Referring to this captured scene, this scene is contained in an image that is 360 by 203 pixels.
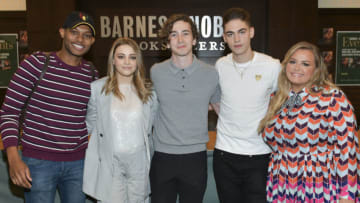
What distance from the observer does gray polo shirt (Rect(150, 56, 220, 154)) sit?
6.75 ft

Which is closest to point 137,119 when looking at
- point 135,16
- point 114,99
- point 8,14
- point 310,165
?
point 114,99

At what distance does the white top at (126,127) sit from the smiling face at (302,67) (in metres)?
0.97

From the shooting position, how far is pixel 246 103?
2.09 meters

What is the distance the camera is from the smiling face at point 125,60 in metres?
2.08

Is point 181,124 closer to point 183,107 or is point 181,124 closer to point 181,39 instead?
point 183,107

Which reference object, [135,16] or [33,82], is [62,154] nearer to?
[33,82]

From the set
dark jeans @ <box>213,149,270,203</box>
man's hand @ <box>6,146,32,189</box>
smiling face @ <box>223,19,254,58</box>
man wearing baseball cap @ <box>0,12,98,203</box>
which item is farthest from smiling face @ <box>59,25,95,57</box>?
dark jeans @ <box>213,149,270,203</box>

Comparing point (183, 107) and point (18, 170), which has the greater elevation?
point (183, 107)

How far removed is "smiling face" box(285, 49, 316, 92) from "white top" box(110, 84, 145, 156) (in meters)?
0.97

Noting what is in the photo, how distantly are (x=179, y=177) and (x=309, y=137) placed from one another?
82 centimetres

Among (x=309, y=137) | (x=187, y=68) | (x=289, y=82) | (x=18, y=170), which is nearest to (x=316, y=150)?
(x=309, y=137)

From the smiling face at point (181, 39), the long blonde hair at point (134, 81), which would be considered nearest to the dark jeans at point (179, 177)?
the long blonde hair at point (134, 81)

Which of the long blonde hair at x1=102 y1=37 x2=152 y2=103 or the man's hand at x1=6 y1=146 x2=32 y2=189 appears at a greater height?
the long blonde hair at x1=102 y1=37 x2=152 y2=103

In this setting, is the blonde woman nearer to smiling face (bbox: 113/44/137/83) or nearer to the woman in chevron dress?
smiling face (bbox: 113/44/137/83)
